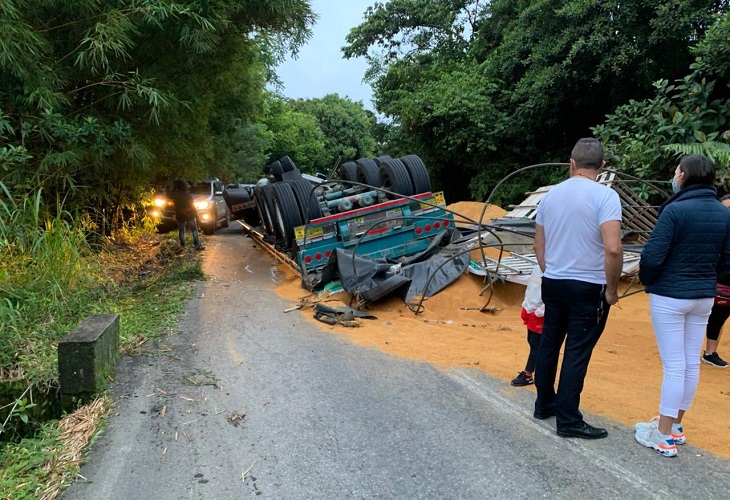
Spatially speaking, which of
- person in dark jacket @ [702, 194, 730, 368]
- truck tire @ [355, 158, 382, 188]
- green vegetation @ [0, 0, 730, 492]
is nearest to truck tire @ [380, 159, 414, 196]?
truck tire @ [355, 158, 382, 188]

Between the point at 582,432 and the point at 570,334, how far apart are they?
0.64m

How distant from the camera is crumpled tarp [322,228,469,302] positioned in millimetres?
6633

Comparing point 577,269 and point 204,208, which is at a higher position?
point 204,208

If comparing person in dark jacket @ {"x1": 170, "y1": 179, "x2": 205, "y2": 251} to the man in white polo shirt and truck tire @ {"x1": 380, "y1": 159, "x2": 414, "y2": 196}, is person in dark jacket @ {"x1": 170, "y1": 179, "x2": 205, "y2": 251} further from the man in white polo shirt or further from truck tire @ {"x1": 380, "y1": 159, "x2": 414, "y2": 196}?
the man in white polo shirt

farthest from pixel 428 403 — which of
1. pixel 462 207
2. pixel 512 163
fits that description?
pixel 512 163

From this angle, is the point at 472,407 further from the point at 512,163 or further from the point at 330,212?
the point at 512,163

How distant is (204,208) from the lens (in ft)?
49.1

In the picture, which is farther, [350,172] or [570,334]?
[350,172]

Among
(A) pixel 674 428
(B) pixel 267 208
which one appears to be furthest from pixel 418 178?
(A) pixel 674 428

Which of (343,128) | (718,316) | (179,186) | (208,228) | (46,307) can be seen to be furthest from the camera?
(343,128)

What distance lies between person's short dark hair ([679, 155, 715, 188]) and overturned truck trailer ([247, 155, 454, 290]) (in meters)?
3.90

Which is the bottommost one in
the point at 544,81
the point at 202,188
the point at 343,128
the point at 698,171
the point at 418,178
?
the point at 698,171

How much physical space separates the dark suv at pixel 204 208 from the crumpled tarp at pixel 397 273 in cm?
791

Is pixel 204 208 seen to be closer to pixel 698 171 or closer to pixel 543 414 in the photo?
pixel 543 414
